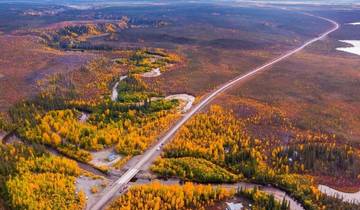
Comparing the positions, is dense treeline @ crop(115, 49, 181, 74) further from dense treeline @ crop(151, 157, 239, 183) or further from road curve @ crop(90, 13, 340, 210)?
dense treeline @ crop(151, 157, 239, 183)

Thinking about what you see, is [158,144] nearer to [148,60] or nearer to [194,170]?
[194,170]

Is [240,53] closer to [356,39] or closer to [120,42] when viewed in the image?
[120,42]

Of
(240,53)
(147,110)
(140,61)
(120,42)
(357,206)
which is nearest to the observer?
(357,206)

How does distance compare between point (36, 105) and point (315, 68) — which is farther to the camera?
point (315, 68)

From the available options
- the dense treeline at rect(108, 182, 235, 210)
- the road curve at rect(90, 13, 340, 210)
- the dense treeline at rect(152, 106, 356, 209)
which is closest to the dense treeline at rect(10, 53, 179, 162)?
the road curve at rect(90, 13, 340, 210)

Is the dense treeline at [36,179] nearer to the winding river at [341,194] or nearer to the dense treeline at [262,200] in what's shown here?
the dense treeline at [262,200]

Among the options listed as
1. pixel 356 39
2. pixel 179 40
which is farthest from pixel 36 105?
pixel 356 39
